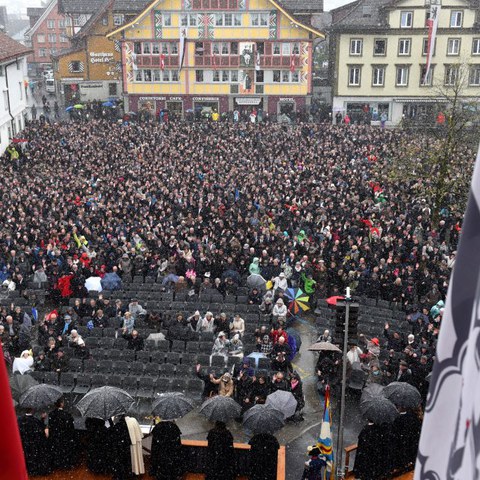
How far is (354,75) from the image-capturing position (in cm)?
5338

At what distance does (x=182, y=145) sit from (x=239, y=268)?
59.6ft

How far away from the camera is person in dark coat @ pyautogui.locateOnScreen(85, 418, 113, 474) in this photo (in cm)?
1119

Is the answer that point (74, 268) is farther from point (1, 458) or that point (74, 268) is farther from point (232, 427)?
point (1, 458)

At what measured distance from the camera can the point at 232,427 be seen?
14039 mm

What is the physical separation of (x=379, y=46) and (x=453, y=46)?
19.5 ft

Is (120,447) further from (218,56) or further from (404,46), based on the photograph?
(404,46)

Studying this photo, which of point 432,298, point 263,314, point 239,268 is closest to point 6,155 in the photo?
point 239,268

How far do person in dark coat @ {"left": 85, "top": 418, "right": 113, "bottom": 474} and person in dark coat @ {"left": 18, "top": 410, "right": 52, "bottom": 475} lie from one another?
2.48 ft

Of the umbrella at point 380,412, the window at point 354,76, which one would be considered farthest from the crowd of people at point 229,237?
the window at point 354,76

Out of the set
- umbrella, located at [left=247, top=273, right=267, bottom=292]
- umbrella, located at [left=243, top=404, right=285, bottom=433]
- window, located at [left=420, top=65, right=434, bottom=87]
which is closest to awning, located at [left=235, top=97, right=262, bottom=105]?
window, located at [left=420, top=65, right=434, bottom=87]

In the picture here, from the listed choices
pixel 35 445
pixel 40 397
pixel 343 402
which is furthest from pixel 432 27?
pixel 35 445

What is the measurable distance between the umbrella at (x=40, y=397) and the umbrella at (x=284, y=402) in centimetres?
430

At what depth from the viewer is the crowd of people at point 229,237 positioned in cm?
1591

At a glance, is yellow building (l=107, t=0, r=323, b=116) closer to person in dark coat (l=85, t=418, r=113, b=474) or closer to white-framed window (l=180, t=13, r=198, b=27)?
white-framed window (l=180, t=13, r=198, b=27)
